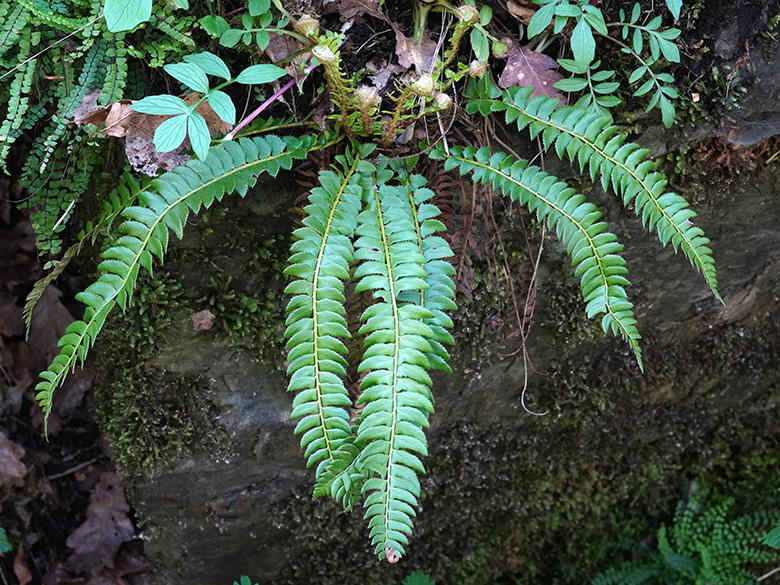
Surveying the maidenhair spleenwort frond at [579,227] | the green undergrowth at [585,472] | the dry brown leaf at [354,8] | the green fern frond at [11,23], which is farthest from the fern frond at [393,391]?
the green fern frond at [11,23]

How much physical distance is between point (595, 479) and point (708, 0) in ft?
6.49

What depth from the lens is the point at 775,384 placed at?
284cm

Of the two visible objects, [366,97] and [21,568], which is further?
[21,568]

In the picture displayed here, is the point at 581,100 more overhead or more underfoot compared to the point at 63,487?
more overhead

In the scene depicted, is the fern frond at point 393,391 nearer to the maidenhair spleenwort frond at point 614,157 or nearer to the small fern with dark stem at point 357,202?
the small fern with dark stem at point 357,202

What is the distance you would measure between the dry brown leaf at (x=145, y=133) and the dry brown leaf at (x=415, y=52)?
556 mm

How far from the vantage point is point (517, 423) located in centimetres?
258

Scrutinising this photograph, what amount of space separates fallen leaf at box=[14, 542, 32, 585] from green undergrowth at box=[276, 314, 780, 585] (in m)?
1.14

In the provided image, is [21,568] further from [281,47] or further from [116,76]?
[281,47]

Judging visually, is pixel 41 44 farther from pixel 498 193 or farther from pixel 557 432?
pixel 557 432

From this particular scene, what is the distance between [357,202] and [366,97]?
27cm

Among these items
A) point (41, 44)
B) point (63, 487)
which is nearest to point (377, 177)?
point (41, 44)

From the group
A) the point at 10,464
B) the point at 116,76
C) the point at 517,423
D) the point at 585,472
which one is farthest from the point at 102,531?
the point at 585,472

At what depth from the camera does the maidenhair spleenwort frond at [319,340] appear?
155cm
